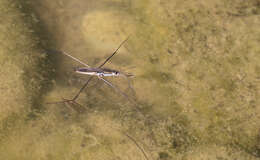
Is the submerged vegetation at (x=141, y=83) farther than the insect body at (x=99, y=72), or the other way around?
the insect body at (x=99, y=72)

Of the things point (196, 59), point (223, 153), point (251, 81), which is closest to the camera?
point (223, 153)

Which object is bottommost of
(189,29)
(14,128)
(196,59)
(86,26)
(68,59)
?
(14,128)

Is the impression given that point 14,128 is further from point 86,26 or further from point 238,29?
point 238,29

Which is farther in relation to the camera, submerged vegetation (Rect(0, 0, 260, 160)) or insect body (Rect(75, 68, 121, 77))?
insect body (Rect(75, 68, 121, 77))

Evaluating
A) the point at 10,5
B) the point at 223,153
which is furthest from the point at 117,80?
the point at 10,5

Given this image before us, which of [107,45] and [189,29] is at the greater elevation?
[189,29]

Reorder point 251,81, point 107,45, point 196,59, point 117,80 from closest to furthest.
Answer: point 251,81 < point 196,59 < point 117,80 < point 107,45

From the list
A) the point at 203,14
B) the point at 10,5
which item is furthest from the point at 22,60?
the point at 203,14

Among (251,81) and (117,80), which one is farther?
(117,80)
